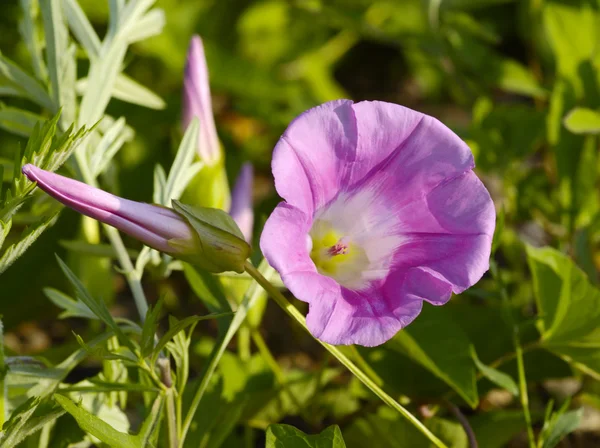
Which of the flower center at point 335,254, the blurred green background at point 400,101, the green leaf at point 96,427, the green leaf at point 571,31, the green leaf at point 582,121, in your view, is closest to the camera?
the green leaf at point 96,427

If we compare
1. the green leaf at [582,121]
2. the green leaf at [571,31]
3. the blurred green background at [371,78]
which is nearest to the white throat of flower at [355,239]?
the blurred green background at [371,78]

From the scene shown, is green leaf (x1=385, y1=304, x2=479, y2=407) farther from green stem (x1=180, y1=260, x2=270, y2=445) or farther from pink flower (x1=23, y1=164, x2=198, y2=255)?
pink flower (x1=23, y1=164, x2=198, y2=255)

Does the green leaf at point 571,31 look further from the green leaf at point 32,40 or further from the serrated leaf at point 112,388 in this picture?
the serrated leaf at point 112,388

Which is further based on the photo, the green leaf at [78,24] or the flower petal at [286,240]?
the green leaf at [78,24]

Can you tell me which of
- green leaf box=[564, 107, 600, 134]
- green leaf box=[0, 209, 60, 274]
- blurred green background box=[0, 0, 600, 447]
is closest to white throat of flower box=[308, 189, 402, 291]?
blurred green background box=[0, 0, 600, 447]

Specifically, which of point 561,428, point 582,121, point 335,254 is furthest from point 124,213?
point 582,121

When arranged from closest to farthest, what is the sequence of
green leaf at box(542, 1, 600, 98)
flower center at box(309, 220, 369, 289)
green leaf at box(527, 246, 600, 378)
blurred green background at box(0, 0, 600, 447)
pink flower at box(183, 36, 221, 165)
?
flower center at box(309, 220, 369, 289), green leaf at box(527, 246, 600, 378), pink flower at box(183, 36, 221, 165), blurred green background at box(0, 0, 600, 447), green leaf at box(542, 1, 600, 98)

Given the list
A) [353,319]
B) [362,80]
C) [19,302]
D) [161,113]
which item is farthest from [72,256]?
[362,80]

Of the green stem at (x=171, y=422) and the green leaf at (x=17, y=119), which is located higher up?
the green leaf at (x=17, y=119)
